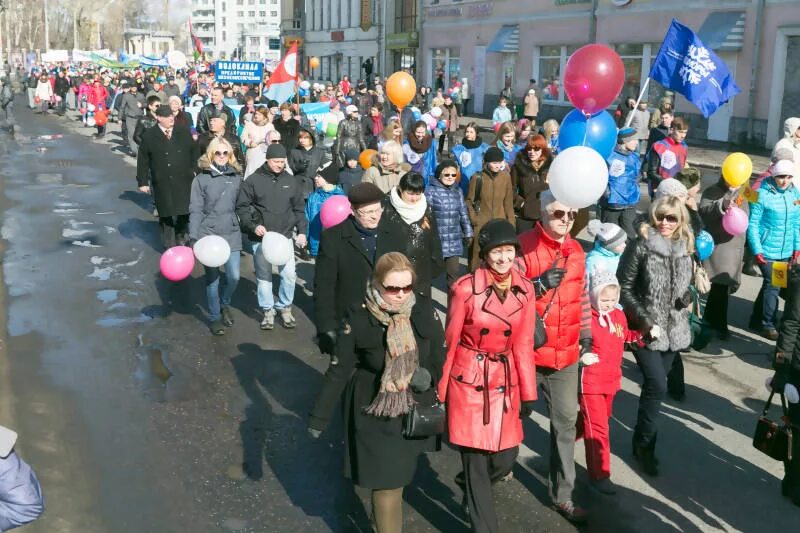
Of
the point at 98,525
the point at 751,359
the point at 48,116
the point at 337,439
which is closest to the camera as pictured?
the point at 98,525

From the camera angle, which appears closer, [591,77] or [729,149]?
[591,77]

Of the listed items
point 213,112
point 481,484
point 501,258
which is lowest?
point 481,484

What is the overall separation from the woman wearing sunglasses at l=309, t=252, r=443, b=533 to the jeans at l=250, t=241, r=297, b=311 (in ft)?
13.6

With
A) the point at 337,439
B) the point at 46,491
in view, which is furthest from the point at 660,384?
the point at 46,491

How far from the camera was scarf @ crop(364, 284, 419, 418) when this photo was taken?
420 centimetres

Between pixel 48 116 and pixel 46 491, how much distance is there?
38.2 metres

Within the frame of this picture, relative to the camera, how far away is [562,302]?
16.2ft

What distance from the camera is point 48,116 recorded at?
39906 mm

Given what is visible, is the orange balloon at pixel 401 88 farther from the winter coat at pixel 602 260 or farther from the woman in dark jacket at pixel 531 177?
the winter coat at pixel 602 260

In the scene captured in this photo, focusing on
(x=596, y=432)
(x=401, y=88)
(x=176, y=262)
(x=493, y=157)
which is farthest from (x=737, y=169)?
(x=401, y=88)

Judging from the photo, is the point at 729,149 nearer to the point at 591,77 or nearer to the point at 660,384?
the point at 591,77

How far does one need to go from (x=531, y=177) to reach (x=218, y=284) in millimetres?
3403

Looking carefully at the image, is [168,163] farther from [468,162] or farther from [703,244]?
[703,244]

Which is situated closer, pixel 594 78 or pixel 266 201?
pixel 266 201
